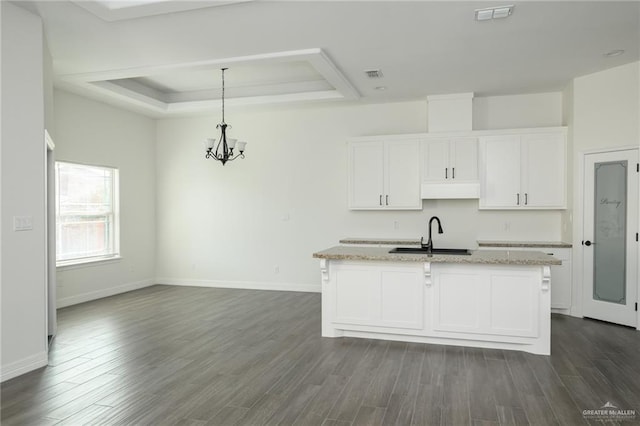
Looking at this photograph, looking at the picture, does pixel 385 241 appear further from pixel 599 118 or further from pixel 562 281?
pixel 599 118

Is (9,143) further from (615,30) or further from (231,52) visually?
(615,30)

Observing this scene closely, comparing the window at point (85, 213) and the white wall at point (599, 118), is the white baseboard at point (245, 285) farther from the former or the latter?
the white wall at point (599, 118)

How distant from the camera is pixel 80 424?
2.71 meters

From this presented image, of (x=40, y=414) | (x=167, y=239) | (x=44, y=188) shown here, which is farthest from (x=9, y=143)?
(x=167, y=239)

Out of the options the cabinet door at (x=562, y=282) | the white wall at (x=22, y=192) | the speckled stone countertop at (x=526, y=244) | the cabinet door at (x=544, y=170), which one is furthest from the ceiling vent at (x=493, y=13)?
the white wall at (x=22, y=192)

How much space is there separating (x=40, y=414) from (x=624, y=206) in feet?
19.6

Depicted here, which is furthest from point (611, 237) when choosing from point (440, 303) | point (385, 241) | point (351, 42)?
point (351, 42)

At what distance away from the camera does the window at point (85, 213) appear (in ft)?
20.3

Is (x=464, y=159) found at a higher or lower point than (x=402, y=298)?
higher

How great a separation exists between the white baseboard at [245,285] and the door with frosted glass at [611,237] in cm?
380

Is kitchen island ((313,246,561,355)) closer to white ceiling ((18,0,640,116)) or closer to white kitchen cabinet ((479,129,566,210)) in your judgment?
white kitchen cabinet ((479,129,566,210))

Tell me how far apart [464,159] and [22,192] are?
16.9 ft

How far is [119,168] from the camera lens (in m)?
7.07

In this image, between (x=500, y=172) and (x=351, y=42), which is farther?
(x=500, y=172)
